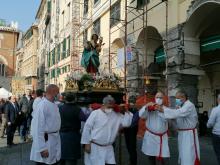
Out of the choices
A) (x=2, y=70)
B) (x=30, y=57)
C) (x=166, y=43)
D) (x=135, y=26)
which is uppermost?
(x=30, y=57)

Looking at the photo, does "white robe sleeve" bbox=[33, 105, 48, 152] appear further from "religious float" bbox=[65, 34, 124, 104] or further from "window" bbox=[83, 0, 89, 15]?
"window" bbox=[83, 0, 89, 15]

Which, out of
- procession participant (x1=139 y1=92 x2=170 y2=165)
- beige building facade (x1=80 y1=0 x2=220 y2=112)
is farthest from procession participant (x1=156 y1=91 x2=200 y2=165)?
beige building facade (x1=80 y1=0 x2=220 y2=112)

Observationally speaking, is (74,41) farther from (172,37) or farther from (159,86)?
(172,37)

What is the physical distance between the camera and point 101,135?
659 centimetres

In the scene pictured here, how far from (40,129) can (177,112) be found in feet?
8.84

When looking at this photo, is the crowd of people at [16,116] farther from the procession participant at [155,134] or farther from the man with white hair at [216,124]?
the man with white hair at [216,124]

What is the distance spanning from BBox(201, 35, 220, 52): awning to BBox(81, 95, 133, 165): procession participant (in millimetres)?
8475

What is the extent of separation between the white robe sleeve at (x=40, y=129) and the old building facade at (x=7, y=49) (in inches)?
2613

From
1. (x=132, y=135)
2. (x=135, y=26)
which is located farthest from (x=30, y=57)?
(x=132, y=135)

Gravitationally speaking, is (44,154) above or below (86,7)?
below

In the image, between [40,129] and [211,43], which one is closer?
[40,129]

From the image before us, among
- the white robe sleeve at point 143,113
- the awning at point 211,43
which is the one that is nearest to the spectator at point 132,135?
the white robe sleeve at point 143,113

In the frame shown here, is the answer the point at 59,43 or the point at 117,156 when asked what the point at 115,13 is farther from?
the point at 59,43

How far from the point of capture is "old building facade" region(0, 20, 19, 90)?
72312 mm
